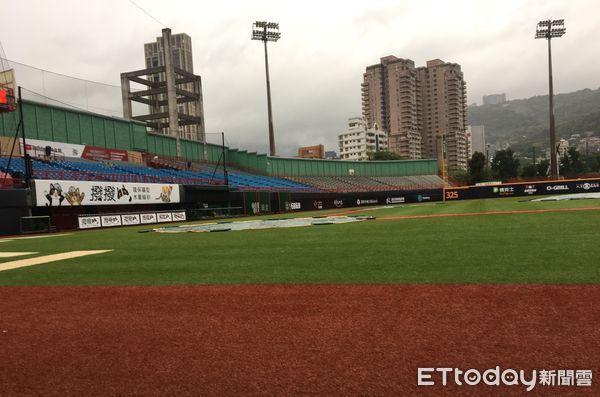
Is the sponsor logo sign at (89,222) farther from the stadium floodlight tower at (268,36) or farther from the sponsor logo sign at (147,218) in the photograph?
the stadium floodlight tower at (268,36)

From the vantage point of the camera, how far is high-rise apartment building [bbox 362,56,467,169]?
156m

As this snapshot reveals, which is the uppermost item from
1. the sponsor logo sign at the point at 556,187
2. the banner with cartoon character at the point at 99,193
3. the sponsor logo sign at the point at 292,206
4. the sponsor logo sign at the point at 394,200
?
the banner with cartoon character at the point at 99,193

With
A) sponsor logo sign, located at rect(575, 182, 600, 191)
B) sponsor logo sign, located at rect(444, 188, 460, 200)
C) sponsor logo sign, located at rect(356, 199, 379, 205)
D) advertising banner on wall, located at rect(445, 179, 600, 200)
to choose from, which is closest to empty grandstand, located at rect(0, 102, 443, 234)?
sponsor logo sign, located at rect(356, 199, 379, 205)

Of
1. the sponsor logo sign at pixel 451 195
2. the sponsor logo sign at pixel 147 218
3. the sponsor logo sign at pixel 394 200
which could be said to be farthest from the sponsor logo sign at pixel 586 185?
the sponsor logo sign at pixel 147 218

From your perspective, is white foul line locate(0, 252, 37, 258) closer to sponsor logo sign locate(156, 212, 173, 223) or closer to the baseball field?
the baseball field

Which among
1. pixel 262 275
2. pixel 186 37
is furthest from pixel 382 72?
pixel 262 275

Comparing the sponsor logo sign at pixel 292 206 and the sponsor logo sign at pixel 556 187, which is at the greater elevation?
the sponsor logo sign at pixel 556 187

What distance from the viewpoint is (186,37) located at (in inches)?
4377

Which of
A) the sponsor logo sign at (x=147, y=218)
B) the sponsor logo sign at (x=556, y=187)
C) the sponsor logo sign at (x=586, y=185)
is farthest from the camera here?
the sponsor logo sign at (x=556, y=187)

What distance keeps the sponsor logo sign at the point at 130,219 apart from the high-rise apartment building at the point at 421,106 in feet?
447

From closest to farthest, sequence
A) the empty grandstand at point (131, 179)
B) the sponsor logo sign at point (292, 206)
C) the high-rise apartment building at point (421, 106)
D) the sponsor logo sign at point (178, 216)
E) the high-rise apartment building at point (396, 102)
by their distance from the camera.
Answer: the empty grandstand at point (131, 179)
the sponsor logo sign at point (178, 216)
the sponsor logo sign at point (292, 206)
the high-rise apartment building at point (396, 102)
the high-rise apartment building at point (421, 106)

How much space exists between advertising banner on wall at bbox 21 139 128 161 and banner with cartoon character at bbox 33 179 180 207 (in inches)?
408

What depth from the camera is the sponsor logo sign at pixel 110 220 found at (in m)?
23.7

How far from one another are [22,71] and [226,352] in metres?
34.1
